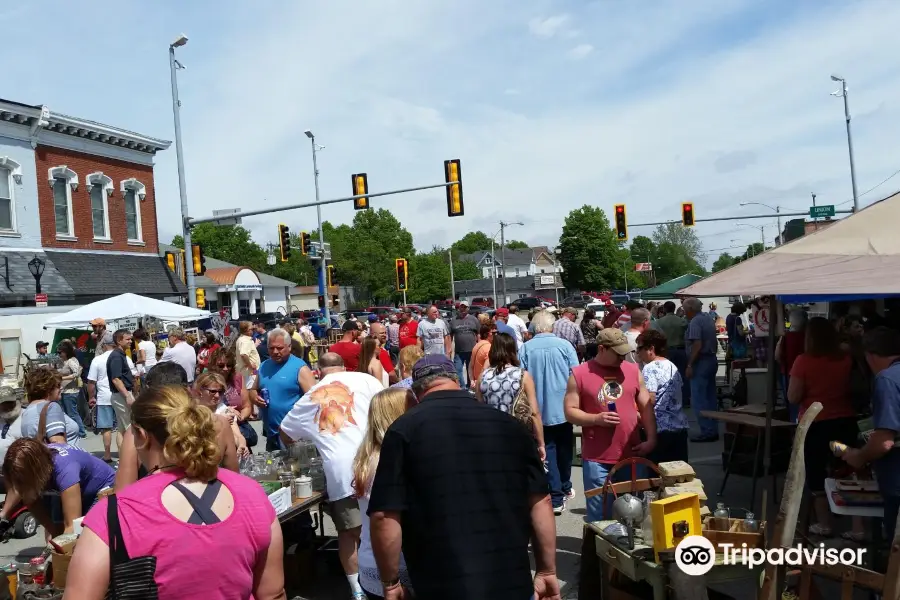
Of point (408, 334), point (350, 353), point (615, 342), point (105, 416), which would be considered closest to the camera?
point (615, 342)

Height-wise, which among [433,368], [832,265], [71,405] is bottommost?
[71,405]

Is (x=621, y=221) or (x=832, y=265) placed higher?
(x=621, y=221)

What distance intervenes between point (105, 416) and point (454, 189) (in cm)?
1363

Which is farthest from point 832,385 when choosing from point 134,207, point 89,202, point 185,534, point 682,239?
point 682,239

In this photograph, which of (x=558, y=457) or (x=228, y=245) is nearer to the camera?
(x=558, y=457)

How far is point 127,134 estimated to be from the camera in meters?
27.5

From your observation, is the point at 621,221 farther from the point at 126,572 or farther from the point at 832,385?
the point at 126,572

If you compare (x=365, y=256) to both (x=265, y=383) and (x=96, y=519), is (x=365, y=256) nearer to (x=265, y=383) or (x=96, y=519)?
(x=265, y=383)

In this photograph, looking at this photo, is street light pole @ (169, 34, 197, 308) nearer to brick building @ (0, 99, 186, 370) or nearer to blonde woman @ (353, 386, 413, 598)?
brick building @ (0, 99, 186, 370)

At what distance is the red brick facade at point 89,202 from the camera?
2456 cm

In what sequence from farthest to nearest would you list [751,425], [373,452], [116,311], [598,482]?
[116,311] < [751,425] < [598,482] < [373,452]

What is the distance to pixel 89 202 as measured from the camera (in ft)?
86.4

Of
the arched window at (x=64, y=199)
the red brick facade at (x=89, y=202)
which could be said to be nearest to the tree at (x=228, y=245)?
the red brick facade at (x=89, y=202)

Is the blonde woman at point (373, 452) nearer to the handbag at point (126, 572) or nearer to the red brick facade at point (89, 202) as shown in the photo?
the handbag at point (126, 572)
